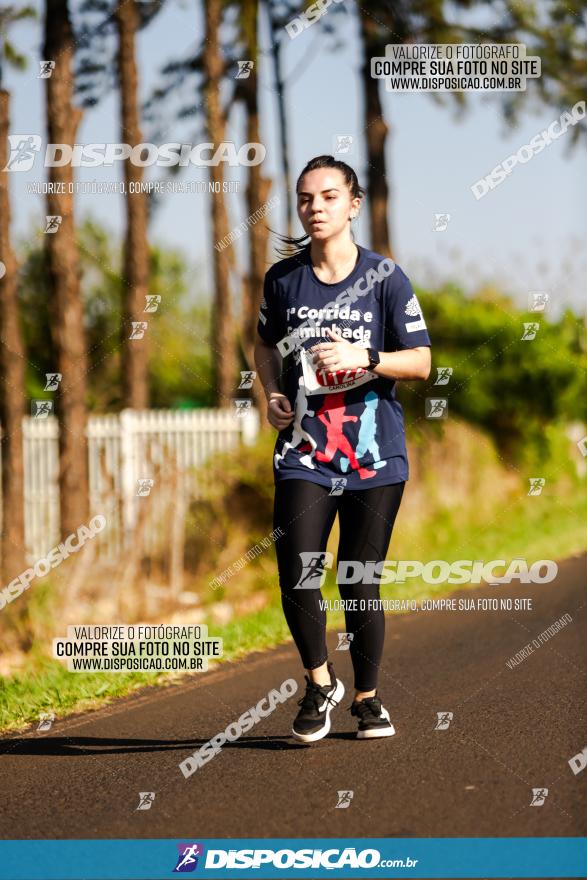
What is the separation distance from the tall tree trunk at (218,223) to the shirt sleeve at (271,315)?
12.2 ft

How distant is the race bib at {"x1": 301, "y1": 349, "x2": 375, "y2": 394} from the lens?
4574mm

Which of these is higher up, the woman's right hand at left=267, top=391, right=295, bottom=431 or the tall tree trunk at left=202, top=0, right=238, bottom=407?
the tall tree trunk at left=202, top=0, right=238, bottom=407

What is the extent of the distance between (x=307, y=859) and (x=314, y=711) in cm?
121

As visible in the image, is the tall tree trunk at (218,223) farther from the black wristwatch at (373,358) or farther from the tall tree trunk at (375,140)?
the black wristwatch at (373,358)

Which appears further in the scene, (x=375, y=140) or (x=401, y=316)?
(x=375, y=140)

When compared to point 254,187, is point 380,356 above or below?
below

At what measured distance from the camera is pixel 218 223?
711 inches

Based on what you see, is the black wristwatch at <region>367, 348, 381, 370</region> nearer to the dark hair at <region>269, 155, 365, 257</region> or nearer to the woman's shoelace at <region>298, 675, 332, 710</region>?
the dark hair at <region>269, 155, 365, 257</region>

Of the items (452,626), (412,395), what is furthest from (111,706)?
(412,395)

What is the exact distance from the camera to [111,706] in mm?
6008

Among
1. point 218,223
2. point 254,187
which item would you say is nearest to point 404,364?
point 254,187

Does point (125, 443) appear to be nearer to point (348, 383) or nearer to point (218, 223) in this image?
point (218, 223)

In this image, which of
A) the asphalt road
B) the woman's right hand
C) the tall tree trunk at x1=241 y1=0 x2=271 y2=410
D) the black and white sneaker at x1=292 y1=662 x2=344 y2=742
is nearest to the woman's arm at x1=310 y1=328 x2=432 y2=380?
the woman's right hand

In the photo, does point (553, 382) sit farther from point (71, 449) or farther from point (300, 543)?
point (300, 543)
